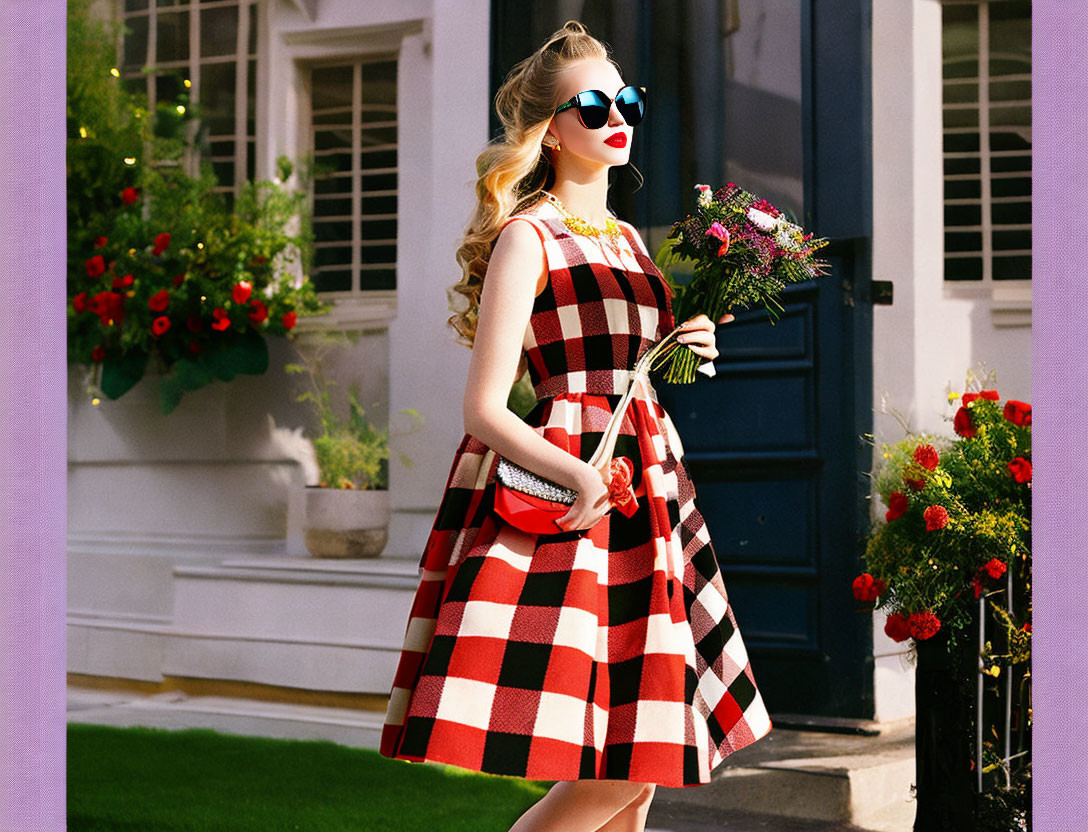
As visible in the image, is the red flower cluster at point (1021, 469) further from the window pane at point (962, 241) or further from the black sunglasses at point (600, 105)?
the black sunglasses at point (600, 105)

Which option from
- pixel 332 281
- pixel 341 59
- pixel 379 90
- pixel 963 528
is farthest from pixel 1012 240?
pixel 341 59

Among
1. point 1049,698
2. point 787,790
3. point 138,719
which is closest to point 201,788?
point 138,719

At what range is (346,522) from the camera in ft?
14.1

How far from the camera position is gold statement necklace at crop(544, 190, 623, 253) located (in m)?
2.16

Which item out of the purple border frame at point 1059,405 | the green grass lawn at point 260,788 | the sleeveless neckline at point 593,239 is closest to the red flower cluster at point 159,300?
the green grass lawn at point 260,788

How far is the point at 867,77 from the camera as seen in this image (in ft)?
11.8

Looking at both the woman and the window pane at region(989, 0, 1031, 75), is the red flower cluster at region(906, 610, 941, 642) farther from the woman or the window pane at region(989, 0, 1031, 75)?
the window pane at region(989, 0, 1031, 75)

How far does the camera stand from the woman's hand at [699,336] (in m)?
2.11

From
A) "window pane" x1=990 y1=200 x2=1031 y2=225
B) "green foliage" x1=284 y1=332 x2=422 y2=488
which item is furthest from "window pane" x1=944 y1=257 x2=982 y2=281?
"green foliage" x1=284 y1=332 x2=422 y2=488

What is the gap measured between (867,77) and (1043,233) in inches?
68.6

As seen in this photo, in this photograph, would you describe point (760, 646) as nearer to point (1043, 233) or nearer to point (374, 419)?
point (374, 419)

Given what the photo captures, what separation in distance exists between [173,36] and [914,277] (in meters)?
3.14

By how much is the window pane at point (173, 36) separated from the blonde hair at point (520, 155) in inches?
111

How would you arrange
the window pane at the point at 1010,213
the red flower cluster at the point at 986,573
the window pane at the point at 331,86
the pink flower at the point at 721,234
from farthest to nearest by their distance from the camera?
the window pane at the point at 331,86
the window pane at the point at 1010,213
the red flower cluster at the point at 986,573
the pink flower at the point at 721,234
